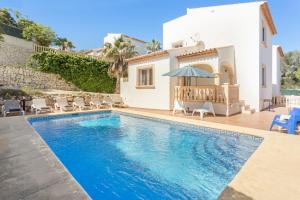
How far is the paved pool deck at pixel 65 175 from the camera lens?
3.30 meters

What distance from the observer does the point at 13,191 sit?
3246 millimetres

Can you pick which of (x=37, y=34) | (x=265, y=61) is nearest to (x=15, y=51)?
(x=37, y=34)

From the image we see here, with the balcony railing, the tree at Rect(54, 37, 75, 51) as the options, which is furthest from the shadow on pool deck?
the tree at Rect(54, 37, 75, 51)

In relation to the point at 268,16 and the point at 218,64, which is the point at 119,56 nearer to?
the point at 218,64

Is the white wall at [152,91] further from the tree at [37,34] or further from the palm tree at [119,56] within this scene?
the tree at [37,34]

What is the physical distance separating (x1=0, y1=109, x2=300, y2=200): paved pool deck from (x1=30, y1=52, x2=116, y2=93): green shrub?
17298 mm

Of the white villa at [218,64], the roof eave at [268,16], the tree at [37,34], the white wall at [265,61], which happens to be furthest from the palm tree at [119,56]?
the roof eave at [268,16]

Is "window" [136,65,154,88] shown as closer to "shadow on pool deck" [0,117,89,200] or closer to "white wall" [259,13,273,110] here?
"white wall" [259,13,273,110]

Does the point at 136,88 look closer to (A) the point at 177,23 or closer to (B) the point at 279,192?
(A) the point at 177,23

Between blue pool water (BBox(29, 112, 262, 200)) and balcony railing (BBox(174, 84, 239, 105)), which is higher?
balcony railing (BBox(174, 84, 239, 105))

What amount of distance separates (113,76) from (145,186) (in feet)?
68.6

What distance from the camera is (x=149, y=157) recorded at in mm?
6605

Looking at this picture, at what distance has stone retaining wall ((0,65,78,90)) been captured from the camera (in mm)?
19172

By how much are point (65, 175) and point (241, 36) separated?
1615 cm
